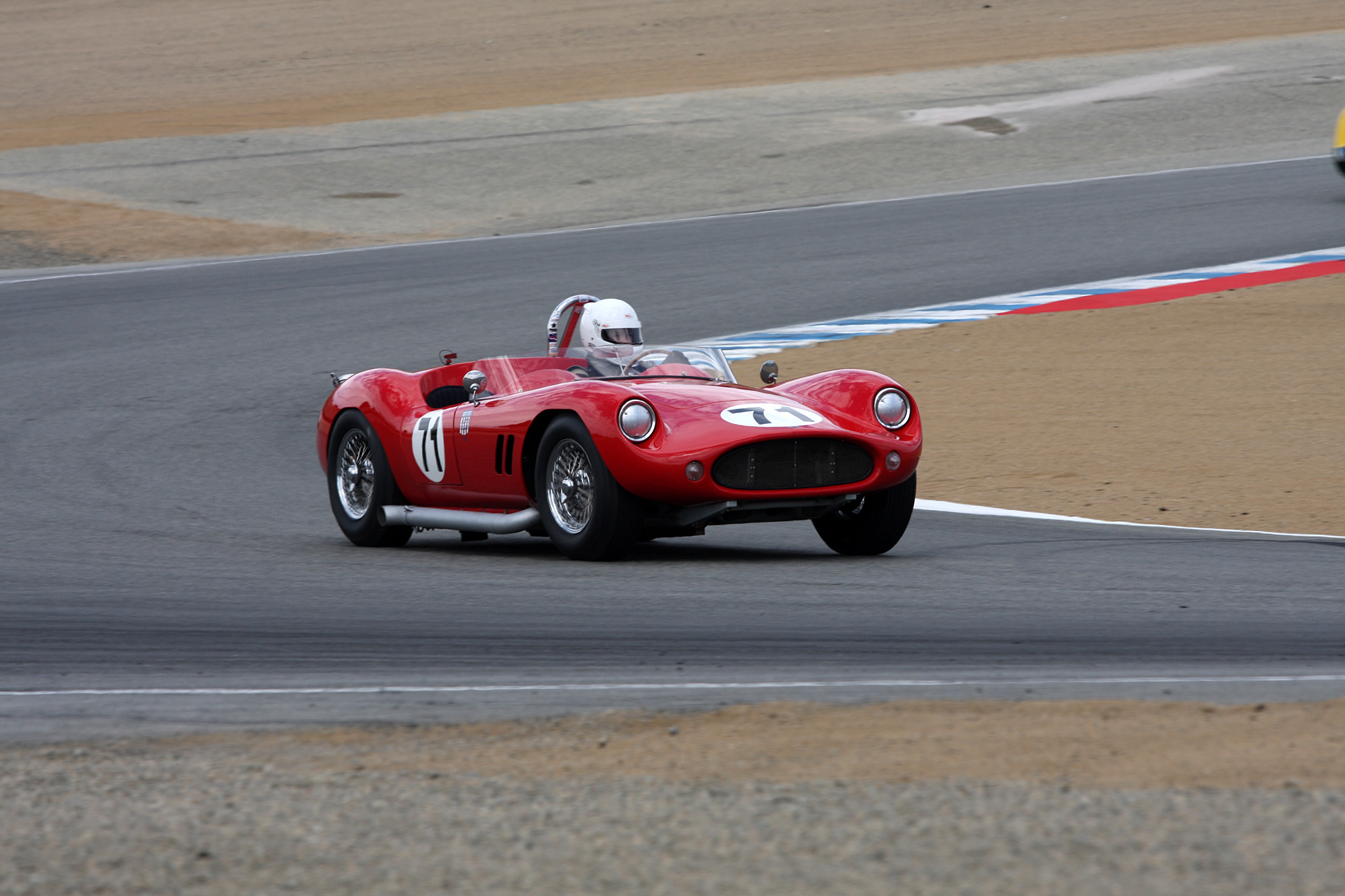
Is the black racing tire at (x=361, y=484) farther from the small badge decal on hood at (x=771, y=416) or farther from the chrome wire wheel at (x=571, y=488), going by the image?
the small badge decal on hood at (x=771, y=416)

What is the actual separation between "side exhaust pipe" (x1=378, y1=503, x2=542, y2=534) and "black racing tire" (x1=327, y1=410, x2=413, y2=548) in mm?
78

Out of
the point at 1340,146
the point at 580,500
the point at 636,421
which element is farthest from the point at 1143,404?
the point at 1340,146

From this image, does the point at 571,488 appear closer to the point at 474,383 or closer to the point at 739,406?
the point at 739,406

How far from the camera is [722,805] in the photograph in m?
4.10

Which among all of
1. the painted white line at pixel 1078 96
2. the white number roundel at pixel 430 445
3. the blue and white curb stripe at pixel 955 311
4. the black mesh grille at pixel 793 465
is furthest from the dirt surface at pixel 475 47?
the black mesh grille at pixel 793 465

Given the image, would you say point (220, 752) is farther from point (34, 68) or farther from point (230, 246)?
Result: point (34, 68)

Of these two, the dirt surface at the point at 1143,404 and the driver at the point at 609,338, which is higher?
the driver at the point at 609,338

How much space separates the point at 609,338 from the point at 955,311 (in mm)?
8235

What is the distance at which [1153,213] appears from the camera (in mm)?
21344

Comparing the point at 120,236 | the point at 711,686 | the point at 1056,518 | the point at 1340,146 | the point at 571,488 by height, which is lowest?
the point at 1056,518

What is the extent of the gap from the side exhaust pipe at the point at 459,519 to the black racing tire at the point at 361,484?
78 mm

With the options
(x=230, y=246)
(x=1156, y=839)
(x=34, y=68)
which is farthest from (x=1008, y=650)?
(x=34, y=68)

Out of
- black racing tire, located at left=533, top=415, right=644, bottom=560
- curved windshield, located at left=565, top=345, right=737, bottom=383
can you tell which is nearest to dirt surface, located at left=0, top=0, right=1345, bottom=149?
curved windshield, located at left=565, top=345, right=737, bottom=383

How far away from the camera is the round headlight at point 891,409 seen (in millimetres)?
8312
